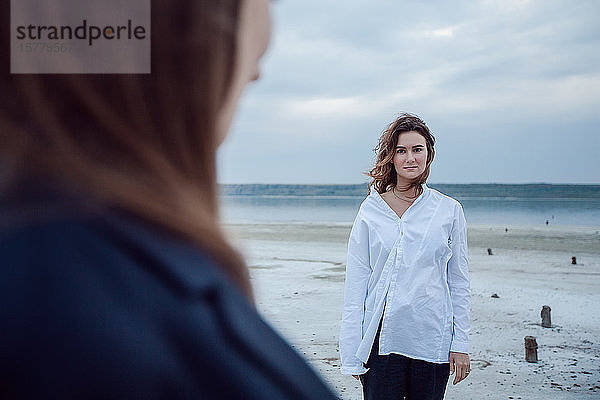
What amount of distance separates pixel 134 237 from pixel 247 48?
306 mm

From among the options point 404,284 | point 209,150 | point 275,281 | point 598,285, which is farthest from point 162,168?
point 598,285

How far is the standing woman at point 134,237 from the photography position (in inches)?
21.8

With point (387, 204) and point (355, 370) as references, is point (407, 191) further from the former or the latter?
point (355, 370)

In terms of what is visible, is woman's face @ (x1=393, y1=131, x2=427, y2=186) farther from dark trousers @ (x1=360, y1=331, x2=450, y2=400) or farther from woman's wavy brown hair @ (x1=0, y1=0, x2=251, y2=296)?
woman's wavy brown hair @ (x1=0, y1=0, x2=251, y2=296)

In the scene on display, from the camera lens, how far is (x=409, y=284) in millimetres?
3400

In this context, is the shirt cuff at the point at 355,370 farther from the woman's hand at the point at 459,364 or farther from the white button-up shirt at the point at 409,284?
the woman's hand at the point at 459,364

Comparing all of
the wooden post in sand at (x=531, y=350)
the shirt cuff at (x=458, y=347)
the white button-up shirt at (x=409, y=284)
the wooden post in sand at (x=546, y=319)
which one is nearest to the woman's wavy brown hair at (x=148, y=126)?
the white button-up shirt at (x=409, y=284)

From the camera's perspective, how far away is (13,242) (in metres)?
0.58

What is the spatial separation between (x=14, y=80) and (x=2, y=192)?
0.14 metres

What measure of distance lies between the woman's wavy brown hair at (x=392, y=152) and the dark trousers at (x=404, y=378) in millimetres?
1052

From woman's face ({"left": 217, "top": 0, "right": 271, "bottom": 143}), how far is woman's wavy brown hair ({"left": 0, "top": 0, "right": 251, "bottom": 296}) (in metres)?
0.02

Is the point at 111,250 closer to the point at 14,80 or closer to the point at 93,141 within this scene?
the point at 93,141

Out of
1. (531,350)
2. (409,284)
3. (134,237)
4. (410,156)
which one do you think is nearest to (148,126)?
(134,237)

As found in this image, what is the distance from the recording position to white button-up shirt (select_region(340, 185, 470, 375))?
3.40 m
